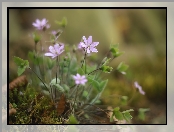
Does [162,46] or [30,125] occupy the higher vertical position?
[162,46]

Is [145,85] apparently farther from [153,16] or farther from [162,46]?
[153,16]

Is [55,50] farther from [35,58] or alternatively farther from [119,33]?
[119,33]

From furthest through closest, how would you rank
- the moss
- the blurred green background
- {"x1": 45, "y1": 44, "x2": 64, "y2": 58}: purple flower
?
1. the blurred green background
2. the moss
3. {"x1": 45, "y1": 44, "x2": 64, "y2": 58}: purple flower

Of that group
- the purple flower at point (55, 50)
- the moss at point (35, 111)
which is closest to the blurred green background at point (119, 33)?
the moss at point (35, 111)

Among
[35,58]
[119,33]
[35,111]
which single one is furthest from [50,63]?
[119,33]

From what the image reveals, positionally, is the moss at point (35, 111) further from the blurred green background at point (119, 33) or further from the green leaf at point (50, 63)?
the blurred green background at point (119, 33)

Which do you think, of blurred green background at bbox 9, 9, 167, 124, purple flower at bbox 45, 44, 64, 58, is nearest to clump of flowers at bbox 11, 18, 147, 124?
purple flower at bbox 45, 44, 64, 58

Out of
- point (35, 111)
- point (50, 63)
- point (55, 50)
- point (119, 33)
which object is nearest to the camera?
point (55, 50)

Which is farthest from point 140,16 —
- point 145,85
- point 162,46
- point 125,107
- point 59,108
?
point 59,108

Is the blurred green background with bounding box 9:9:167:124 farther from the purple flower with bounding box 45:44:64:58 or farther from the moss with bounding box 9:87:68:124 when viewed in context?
the purple flower with bounding box 45:44:64:58

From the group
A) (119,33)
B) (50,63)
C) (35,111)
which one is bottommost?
(35,111)

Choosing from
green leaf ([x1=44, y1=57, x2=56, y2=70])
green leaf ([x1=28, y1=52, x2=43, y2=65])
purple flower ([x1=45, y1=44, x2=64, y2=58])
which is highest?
purple flower ([x1=45, y1=44, x2=64, y2=58])
